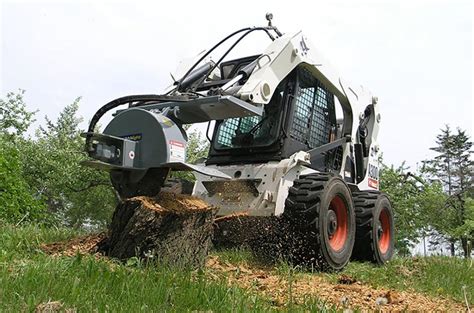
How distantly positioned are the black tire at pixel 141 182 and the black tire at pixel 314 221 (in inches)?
63.6

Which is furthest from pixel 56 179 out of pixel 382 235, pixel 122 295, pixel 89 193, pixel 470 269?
pixel 122 295

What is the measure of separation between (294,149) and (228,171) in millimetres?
855

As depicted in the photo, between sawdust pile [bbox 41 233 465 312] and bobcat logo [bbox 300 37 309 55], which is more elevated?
bobcat logo [bbox 300 37 309 55]

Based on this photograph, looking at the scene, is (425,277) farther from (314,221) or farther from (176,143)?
(176,143)

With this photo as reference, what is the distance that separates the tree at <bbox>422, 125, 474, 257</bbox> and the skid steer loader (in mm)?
20470

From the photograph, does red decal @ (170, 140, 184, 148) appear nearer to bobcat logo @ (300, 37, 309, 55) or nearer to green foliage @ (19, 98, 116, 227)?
bobcat logo @ (300, 37, 309, 55)

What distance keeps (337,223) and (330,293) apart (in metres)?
2.45

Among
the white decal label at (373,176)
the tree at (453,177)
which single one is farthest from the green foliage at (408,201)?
the white decal label at (373,176)

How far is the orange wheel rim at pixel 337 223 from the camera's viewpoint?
5.87 metres

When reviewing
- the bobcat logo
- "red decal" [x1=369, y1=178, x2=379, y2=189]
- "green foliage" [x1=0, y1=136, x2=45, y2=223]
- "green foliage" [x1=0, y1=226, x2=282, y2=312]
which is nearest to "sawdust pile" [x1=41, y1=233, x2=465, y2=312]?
"green foliage" [x1=0, y1=226, x2=282, y2=312]

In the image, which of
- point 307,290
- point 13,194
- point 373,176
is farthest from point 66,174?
point 307,290

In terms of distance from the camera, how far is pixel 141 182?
4.57 metres

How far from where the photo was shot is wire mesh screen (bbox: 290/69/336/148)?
21.7 ft

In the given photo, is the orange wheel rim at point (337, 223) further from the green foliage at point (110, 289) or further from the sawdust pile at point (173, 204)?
the green foliage at point (110, 289)
